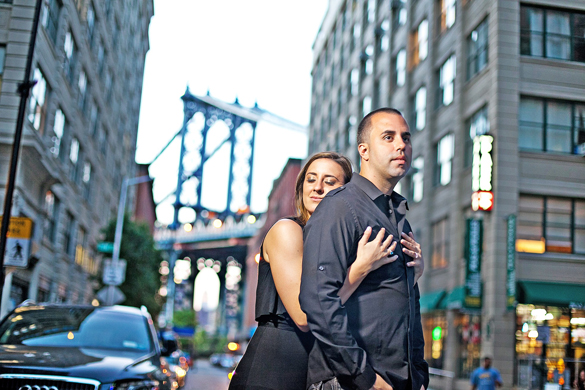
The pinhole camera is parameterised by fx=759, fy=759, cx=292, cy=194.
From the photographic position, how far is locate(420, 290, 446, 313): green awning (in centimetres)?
2738

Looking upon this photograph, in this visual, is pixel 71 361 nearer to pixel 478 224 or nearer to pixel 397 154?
pixel 397 154

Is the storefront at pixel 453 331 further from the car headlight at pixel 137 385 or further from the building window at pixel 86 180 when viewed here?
the car headlight at pixel 137 385

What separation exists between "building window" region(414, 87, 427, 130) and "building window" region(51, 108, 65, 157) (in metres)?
14.6

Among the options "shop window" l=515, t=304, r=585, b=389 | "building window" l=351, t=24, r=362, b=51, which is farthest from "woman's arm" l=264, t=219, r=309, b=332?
"building window" l=351, t=24, r=362, b=51

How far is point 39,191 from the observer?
25.3m

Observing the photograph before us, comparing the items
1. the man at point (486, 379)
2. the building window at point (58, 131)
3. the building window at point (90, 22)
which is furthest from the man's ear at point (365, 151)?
the building window at point (90, 22)

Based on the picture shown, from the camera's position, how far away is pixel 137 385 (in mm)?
6355

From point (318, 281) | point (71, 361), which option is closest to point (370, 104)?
point (71, 361)

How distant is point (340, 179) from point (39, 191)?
22878 mm

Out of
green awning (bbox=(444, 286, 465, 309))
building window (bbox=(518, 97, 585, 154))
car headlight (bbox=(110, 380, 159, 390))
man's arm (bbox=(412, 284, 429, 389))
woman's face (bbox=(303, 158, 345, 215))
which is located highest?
building window (bbox=(518, 97, 585, 154))

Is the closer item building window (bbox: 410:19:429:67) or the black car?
the black car

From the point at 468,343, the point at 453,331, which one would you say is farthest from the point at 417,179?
the point at 468,343

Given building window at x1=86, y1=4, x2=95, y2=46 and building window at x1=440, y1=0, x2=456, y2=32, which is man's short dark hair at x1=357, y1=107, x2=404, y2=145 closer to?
building window at x1=440, y1=0, x2=456, y2=32

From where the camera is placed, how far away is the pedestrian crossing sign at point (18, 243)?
37.3 ft
